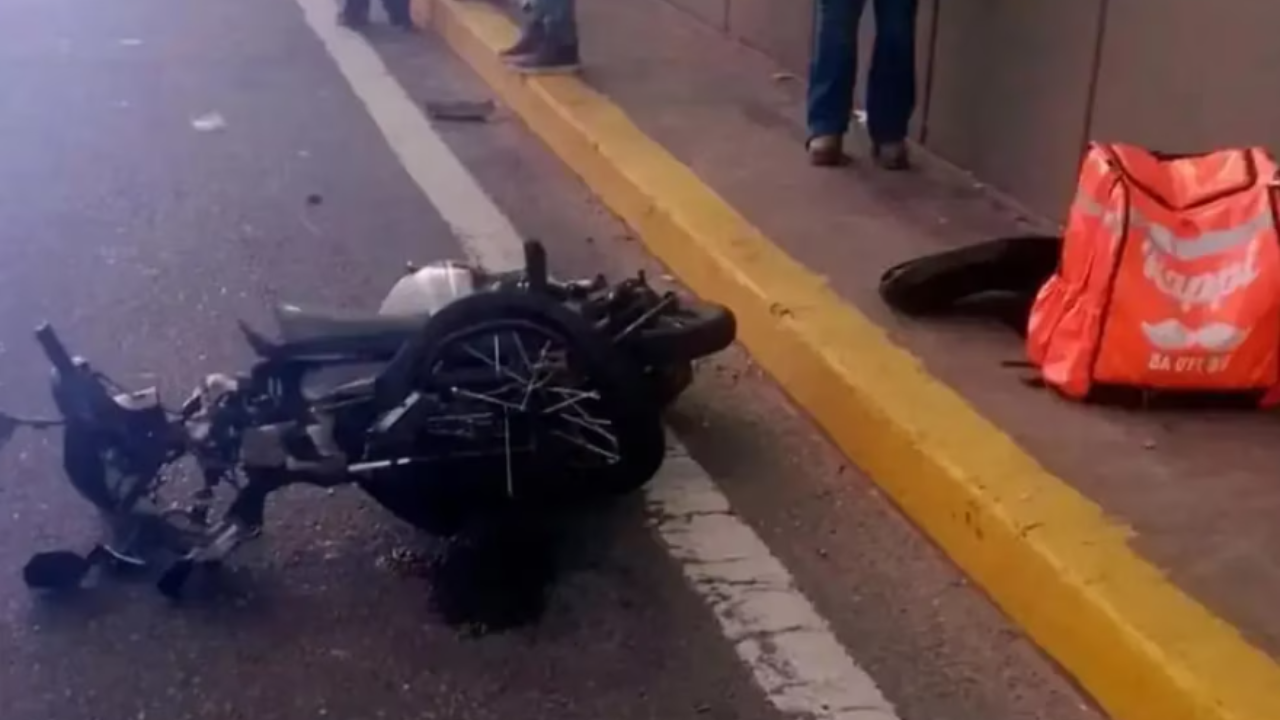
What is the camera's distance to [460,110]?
24.3ft

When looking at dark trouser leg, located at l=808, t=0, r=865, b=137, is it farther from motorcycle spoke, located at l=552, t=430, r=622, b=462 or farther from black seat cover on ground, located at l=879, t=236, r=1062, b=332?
motorcycle spoke, located at l=552, t=430, r=622, b=462

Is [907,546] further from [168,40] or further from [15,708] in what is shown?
[168,40]

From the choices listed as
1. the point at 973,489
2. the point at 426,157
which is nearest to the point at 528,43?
the point at 426,157

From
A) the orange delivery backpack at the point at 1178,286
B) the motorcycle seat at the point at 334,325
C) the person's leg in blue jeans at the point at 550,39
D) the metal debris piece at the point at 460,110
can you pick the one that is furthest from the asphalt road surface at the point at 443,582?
the person's leg in blue jeans at the point at 550,39

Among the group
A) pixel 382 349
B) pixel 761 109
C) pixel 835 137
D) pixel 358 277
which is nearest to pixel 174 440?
pixel 382 349

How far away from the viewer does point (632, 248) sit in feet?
18.4

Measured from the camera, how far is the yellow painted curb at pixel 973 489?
9.50 feet

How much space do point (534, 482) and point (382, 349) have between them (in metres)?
0.47

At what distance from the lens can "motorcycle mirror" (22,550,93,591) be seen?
10.9 ft

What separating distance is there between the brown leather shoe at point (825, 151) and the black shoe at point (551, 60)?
1724 millimetres

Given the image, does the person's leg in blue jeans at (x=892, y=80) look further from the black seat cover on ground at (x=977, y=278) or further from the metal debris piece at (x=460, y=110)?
the metal debris piece at (x=460, y=110)

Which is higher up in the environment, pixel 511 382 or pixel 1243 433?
pixel 511 382

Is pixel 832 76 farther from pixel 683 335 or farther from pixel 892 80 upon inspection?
pixel 683 335

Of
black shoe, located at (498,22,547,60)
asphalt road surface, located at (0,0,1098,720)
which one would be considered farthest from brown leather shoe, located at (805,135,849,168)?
black shoe, located at (498,22,547,60)
